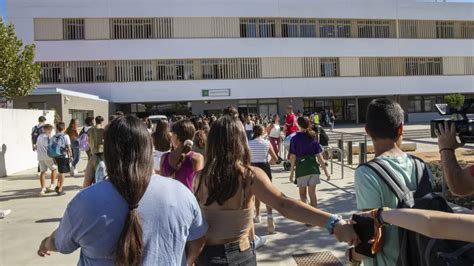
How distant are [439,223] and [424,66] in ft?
145

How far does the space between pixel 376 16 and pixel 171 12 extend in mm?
17978

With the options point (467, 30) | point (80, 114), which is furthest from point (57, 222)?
point (467, 30)

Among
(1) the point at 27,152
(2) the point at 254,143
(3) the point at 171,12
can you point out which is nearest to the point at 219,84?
(3) the point at 171,12

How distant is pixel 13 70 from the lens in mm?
19844

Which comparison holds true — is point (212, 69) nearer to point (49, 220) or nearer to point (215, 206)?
point (49, 220)

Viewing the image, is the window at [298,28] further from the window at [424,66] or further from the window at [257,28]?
the window at [424,66]

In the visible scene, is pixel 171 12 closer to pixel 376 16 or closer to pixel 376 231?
pixel 376 16

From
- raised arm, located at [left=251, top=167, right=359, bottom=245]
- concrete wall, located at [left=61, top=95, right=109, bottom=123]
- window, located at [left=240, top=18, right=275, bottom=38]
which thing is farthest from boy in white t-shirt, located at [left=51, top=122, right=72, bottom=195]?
window, located at [left=240, top=18, right=275, bottom=38]

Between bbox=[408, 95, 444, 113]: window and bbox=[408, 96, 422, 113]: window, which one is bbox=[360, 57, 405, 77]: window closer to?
bbox=[408, 96, 422, 113]: window

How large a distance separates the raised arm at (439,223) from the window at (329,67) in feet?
127

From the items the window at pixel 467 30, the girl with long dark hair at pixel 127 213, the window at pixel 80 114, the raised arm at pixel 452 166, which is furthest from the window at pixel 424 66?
the girl with long dark hair at pixel 127 213

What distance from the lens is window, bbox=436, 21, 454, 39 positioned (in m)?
42.9

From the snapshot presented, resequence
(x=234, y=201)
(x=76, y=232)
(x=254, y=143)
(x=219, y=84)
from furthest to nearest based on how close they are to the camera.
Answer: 1. (x=219, y=84)
2. (x=254, y=143)
3. (x=234, y=201)
4. (x=76, y=232)

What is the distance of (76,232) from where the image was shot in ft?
6.94
